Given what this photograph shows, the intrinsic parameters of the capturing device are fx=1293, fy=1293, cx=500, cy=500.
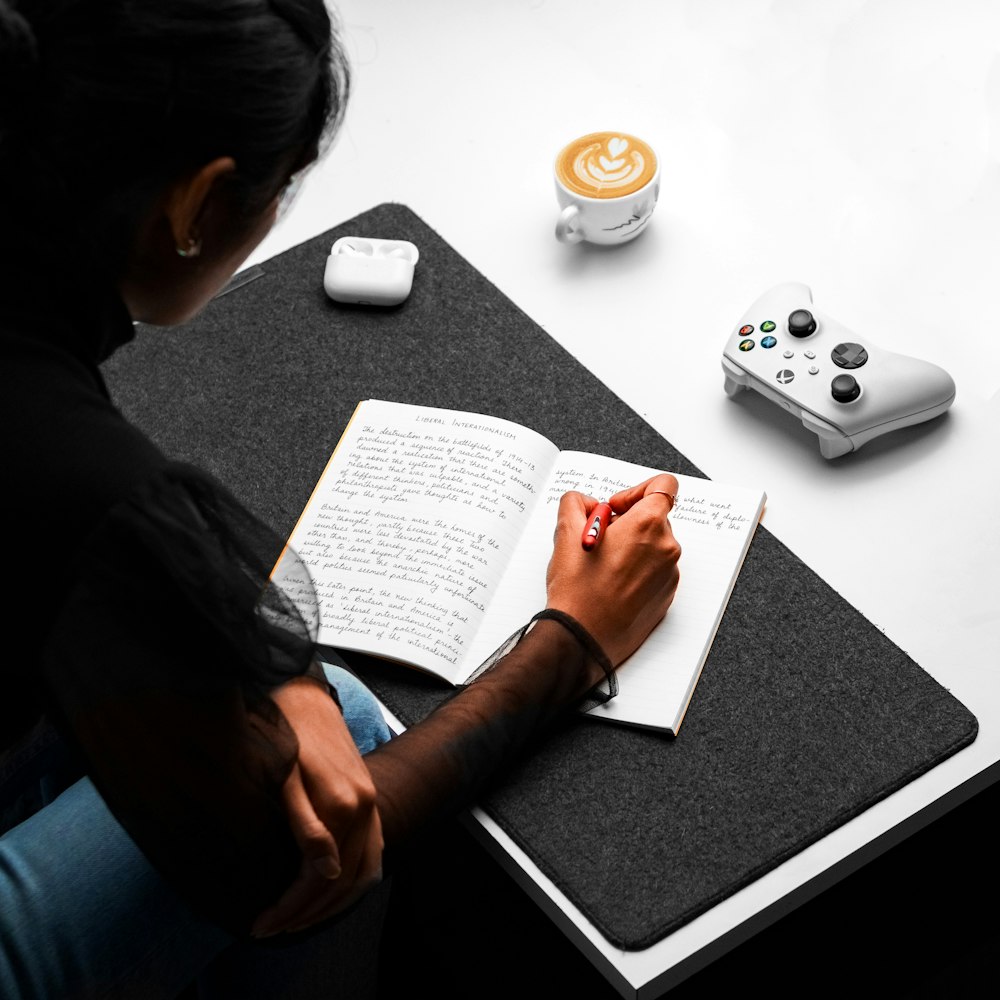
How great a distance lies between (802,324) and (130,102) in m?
0.56

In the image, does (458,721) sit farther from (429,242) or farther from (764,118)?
(764,118)

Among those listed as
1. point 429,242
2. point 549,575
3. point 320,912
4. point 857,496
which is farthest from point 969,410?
point 320,912

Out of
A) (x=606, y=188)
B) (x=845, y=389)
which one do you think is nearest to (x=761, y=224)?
(x=606, y=188)

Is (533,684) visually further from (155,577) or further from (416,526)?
(155,577)

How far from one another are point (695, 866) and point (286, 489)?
400 mm

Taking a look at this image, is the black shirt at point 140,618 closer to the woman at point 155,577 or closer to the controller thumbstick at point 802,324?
the woman at point 155,577

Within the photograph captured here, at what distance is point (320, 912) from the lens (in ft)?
2.31

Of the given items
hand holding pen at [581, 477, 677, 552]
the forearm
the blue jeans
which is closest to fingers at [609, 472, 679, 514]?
hand holding pen at [581, 477, 677, 552]

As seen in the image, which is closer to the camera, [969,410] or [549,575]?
[549,575]

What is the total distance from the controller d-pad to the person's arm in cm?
18

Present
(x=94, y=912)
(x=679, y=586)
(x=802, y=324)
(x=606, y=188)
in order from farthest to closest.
→ (x=606, y=188)
(x=802, y=324)
(x=679, y=586)
(x=94, y=912)

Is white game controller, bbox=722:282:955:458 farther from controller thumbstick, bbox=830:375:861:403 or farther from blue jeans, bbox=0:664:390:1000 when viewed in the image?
blue jeans, bbox=0:664:390:1000

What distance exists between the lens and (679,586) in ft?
2.79

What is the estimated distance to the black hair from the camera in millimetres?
550
